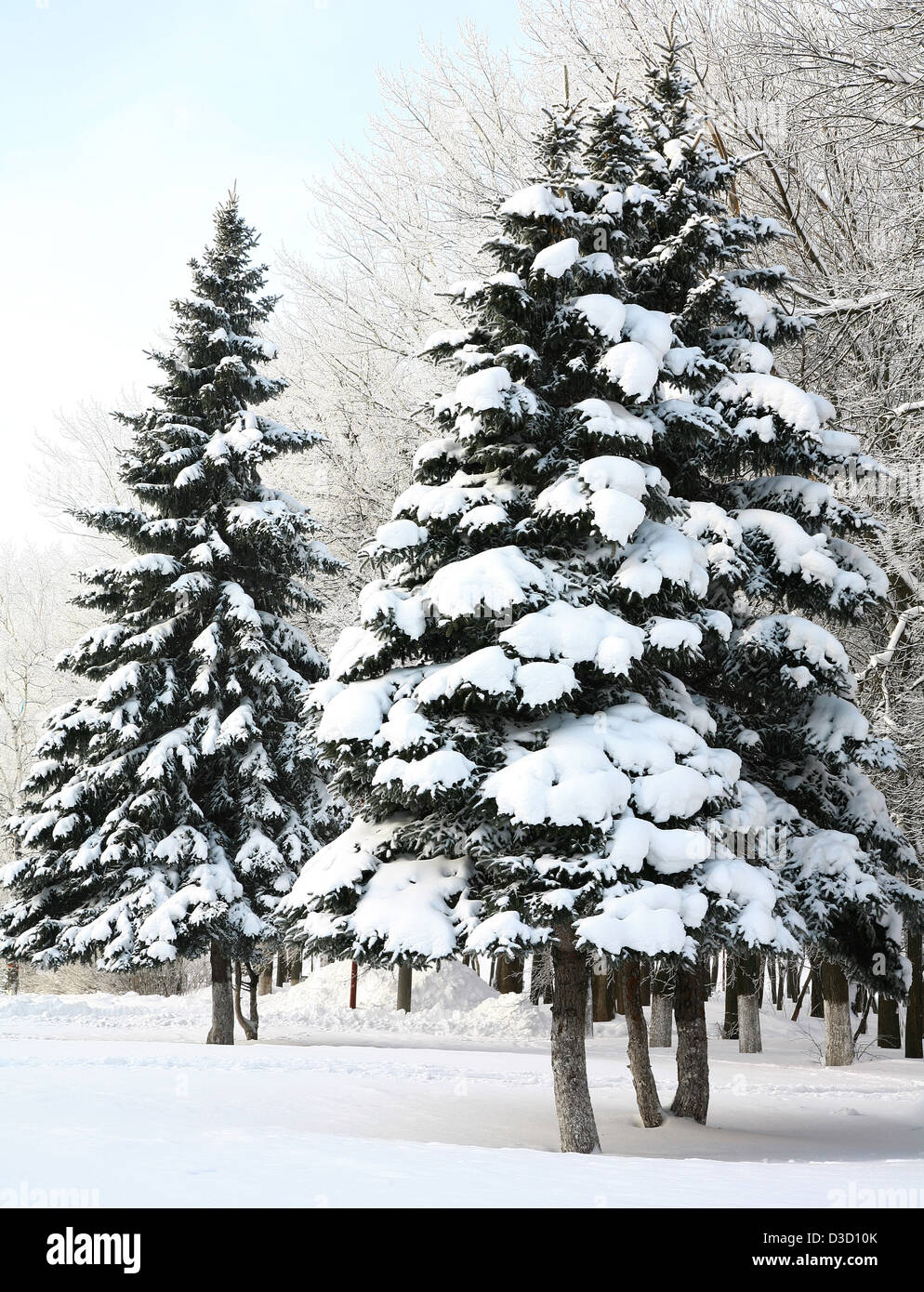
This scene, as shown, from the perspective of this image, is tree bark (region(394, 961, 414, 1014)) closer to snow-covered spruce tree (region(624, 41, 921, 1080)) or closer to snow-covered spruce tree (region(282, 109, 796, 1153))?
snow-covered spruce tree (region(624, 41, 921, 1080))

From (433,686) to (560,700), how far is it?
3.39 feet

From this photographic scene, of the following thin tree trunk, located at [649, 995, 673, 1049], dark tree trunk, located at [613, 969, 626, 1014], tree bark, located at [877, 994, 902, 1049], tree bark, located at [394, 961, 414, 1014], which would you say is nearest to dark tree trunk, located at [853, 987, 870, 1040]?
tree bark, located at [877, 994, 902, 1049]

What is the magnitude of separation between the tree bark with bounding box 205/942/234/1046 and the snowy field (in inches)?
56.0

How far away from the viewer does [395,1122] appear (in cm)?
1037

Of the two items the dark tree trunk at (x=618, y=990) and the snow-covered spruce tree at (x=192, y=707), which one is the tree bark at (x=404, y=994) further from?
the snow-covered spruce tree at (x=192, y=707)

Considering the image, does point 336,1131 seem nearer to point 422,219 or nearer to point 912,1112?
point 912,1112

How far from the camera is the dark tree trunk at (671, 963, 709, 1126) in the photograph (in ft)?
38.4

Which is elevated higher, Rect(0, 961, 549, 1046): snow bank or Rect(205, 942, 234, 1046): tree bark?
Rect(205, 942, 234, 1046): tree bark

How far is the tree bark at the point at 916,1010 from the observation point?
22359 millimetres

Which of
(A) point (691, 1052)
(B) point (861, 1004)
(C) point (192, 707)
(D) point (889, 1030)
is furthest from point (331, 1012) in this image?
(D) point (889, 1030)

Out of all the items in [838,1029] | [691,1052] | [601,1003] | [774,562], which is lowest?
[601,1003]

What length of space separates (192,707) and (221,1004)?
4.63 meters

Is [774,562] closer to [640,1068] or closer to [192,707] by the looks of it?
[640,1068]

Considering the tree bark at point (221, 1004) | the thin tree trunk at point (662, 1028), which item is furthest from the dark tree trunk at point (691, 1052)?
the thin tree trunk at point (662, 1028)
